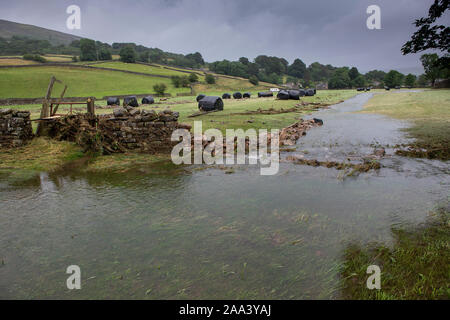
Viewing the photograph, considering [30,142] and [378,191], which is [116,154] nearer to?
[30,142]

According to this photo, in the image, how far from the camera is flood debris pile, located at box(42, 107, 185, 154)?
33.8ft

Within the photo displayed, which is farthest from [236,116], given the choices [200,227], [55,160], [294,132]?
[200,227]

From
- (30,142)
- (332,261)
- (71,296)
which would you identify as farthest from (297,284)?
(30,142)

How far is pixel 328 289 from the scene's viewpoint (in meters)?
3.16

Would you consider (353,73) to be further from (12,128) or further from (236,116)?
(12,128)

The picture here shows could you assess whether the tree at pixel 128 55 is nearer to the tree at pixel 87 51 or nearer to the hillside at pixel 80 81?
the tree at pixel 87 51

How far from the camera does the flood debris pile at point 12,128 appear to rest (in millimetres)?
10469

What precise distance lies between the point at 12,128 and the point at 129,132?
4848mm

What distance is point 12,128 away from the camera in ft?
34.6

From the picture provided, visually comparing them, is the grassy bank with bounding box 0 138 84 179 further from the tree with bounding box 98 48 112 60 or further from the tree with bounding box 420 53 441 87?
the tree with bounding box 98 48 112 60

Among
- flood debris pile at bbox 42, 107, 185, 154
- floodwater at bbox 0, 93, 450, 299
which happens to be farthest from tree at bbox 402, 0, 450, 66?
flood debris pile at bbox 42, 107, 185, 154

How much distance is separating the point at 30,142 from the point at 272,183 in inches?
412

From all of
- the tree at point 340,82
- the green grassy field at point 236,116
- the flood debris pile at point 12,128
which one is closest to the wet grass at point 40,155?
the flood debris pile at point 12,128

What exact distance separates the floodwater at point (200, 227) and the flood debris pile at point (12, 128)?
4460 mm
